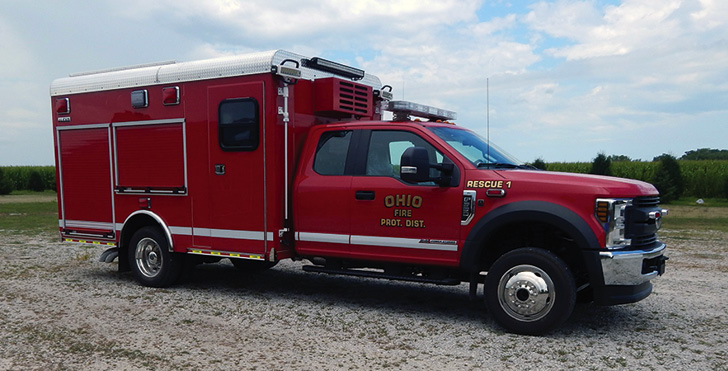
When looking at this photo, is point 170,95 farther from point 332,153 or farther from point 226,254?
point 332,153

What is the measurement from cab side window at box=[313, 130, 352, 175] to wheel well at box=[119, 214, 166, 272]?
2674 millimetres

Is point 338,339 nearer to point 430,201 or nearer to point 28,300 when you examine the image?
point 430,201

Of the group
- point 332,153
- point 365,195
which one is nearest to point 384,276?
point 365,195

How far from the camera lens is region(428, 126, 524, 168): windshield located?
6301 mm

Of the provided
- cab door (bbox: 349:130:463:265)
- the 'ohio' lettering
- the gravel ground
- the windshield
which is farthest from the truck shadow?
the windshield

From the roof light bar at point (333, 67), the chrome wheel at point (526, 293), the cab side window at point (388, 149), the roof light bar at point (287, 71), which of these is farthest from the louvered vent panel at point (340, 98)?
the chrome wheel at point (526, 293)

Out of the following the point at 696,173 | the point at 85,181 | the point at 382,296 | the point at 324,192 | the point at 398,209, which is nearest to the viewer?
the point at 398,209

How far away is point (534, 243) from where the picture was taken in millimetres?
6207

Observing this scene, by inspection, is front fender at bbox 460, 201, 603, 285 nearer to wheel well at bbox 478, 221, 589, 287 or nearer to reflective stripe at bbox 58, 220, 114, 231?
wheel well at bbox 478, 221, 589, 287

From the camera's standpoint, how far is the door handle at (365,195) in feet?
21.3

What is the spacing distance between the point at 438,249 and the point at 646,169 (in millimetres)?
29086

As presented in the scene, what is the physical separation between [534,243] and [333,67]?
11.3ft

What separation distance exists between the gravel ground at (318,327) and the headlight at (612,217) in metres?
0.94

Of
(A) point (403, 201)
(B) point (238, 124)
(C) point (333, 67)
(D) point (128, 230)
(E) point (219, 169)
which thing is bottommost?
(D) point (128, 230)
